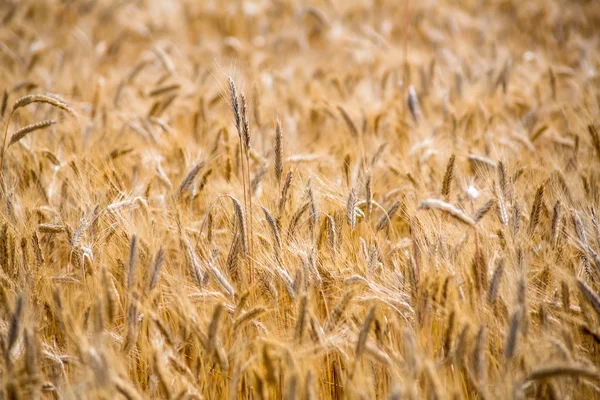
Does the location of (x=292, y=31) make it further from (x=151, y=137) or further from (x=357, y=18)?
(x=151, y=137)

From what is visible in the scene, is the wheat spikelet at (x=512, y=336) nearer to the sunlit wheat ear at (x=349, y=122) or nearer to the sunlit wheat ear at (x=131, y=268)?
the sunlit wheat ear at (x=131, y=268)

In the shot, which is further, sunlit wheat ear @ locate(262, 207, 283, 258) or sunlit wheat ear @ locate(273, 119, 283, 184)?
sunlit wheat ear @ locate(273, 119, 283, 184)

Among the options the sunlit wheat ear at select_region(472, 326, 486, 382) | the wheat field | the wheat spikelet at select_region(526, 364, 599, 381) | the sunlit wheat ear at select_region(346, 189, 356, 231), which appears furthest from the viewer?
the sunlit wheat ear at select_region(346, 189, 356, 231)

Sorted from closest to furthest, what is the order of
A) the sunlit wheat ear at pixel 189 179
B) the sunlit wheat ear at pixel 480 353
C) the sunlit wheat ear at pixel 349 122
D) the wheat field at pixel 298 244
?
the sunlit wheat ear at pixel 480 353 < the wheat field at pixel 298 244 < the sunlit wheat ear at pixel 189 179 < the sunlit wheat ear at pixel 349 122

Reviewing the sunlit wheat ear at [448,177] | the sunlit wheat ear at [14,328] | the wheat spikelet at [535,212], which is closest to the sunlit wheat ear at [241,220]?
the sunlit wheat ear at [14,328]

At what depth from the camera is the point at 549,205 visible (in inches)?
76.9

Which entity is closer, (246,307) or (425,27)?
(246,307)

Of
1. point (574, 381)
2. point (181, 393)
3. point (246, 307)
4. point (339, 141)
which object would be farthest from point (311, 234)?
point (339, 141)

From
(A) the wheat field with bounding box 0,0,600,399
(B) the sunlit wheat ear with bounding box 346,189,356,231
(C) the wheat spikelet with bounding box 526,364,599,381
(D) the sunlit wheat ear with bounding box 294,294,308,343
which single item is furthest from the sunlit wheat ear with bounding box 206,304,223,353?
(C) the wheat spikelet with bounding box 526,364,599,381

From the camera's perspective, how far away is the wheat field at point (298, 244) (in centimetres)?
126

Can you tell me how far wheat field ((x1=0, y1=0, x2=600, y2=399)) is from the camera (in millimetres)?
1257

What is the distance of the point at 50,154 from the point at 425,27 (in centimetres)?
451

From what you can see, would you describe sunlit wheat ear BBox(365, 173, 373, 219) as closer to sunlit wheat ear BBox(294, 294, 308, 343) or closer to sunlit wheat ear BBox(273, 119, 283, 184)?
sunlit wheat ear BBox(273, 119, 283, 184)

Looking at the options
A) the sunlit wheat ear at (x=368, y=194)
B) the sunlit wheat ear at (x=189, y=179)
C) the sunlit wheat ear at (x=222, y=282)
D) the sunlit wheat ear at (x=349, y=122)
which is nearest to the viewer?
the sunlit wheat ear at (x=222, y=282)
